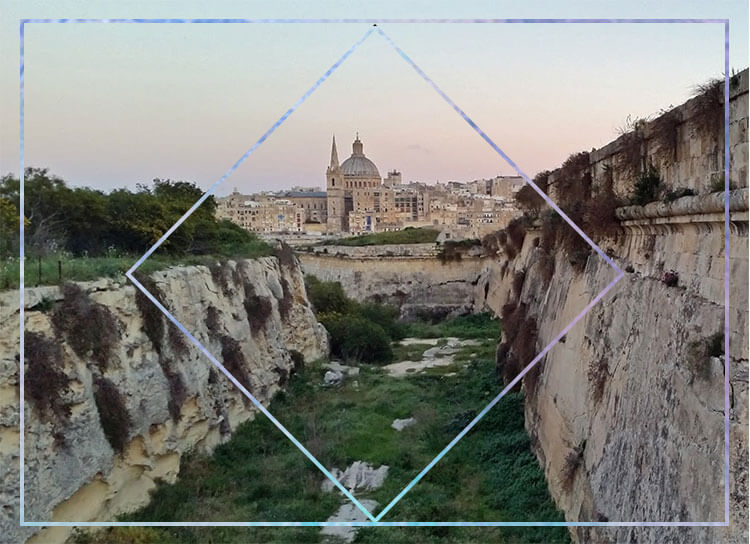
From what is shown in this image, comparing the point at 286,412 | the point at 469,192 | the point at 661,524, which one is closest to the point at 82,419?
the point at 286,412

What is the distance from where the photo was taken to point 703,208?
3.81 metres

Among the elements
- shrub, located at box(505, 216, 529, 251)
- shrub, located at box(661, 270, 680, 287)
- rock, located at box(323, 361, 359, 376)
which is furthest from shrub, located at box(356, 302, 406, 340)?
shrub, located at box(661, 270, 680, 287)

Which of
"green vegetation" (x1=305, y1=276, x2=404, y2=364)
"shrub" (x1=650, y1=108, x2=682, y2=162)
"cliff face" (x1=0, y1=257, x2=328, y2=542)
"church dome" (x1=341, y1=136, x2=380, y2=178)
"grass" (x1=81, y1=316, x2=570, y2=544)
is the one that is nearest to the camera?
"shrub" (x1=650, y1=108, x2=682, y2=162)

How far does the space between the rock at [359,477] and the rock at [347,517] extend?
1.06 ft

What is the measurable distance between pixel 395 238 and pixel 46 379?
18.6 meters

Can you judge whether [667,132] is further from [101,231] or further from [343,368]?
[343,368]

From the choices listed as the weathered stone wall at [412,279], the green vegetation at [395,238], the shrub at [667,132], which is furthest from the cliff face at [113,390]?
the weathered stone wall at [412,279]

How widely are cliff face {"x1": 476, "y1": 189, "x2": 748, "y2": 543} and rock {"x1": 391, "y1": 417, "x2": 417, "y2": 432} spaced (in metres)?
1.67

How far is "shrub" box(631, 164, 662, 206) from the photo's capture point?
494 centimetres

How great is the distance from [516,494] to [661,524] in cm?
241

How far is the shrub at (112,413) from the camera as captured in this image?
5.61 meters

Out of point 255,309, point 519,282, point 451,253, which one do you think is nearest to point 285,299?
point 255,309

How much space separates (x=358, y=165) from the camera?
9.45m

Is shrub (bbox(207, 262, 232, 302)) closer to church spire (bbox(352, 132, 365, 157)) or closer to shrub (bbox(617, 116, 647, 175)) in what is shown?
church spire (bbox(352, 132, 365, 157))
